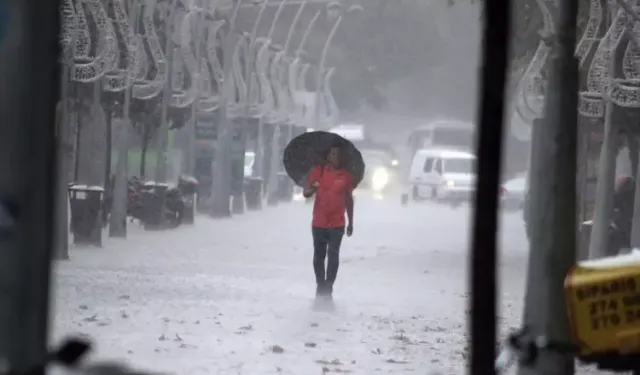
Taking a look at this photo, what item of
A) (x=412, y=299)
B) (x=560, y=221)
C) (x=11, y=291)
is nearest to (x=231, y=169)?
(x=412, y=299)

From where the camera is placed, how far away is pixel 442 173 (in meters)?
52.0

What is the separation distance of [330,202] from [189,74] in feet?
67.1

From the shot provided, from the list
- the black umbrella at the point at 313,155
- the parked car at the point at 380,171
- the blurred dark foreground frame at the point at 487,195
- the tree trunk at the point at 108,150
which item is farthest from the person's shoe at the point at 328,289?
the parked car at the point at 380,171

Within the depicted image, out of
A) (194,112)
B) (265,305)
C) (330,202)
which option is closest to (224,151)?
(194,112)

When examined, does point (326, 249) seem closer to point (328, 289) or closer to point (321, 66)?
point (328, 289)

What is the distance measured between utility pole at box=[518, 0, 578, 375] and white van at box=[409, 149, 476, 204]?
41118mm

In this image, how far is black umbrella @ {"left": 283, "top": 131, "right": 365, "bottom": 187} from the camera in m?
16.1

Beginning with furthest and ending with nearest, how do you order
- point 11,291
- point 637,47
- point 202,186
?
1. point 202,186
2. point 637,47
3. point 11,291

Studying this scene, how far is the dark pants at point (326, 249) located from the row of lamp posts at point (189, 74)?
2955mm

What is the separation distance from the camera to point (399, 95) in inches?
2459

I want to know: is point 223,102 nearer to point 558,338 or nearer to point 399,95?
point 399,95

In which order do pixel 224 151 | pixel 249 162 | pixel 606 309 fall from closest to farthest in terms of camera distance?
pixel 606 309
pixel 224 151
pixel 249 162

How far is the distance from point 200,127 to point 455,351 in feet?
90.2

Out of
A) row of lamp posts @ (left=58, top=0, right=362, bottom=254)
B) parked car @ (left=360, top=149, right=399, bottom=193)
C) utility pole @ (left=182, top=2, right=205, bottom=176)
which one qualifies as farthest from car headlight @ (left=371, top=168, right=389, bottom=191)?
utility pole @ (left=182, top=2, right=205, bottom=176)
